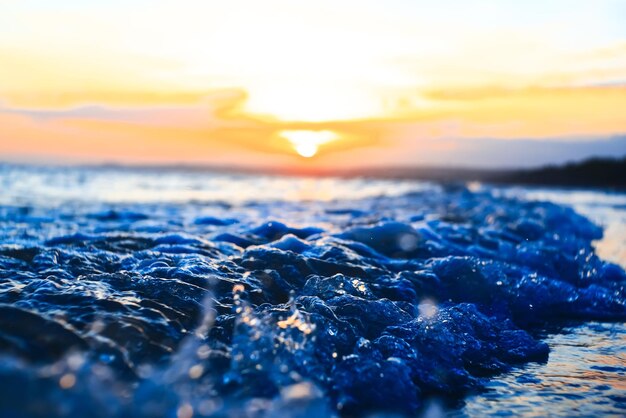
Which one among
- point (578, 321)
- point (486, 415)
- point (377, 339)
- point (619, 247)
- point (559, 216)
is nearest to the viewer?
point (486, 415)

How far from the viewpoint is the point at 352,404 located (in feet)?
9.77

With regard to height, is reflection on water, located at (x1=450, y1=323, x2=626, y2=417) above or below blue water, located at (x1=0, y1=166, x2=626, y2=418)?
below

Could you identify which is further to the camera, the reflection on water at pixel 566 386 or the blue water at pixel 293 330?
the reflection on water at pixel 566 386

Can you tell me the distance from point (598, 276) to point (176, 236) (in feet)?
17.1

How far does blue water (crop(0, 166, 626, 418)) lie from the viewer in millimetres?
2684

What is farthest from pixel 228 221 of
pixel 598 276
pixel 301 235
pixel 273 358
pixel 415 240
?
pixel 273 358

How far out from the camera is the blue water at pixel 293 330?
268cm

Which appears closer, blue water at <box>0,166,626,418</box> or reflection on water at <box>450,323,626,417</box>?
blue water at <box>0,166,626,418</box>

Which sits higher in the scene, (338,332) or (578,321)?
(338,332)

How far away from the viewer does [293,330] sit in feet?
11.3

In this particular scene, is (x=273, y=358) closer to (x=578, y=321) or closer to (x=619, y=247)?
(x=578, y=321)

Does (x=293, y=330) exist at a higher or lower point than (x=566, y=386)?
higher

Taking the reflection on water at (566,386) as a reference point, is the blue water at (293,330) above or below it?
above

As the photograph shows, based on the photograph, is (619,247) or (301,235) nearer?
(301,235)
